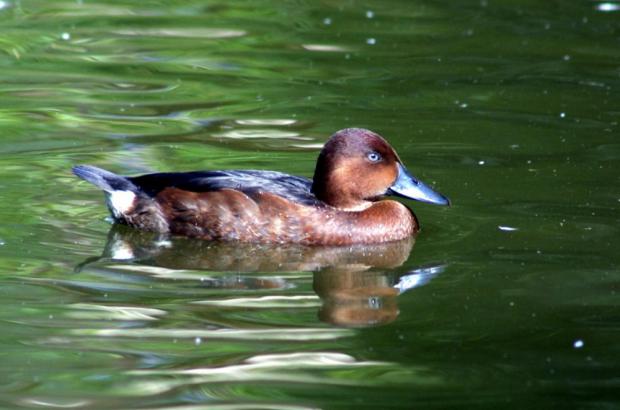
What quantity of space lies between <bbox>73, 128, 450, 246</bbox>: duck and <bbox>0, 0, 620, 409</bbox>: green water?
0.14 metres

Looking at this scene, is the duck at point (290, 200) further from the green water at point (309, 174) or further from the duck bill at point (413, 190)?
the green water at point (309, 174)

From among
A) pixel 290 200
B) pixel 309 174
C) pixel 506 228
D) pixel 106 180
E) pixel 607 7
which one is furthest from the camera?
pixel 607 7

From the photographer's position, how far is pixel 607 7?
50.3ft

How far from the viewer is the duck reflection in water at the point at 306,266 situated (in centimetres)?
733

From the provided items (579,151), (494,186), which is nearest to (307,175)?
(494,186)

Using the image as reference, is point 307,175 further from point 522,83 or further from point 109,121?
point 522,83

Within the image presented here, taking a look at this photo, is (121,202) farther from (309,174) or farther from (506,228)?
(506,228)

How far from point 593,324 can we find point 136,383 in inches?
90.9

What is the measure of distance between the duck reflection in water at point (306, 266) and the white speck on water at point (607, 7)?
7444 millimetres

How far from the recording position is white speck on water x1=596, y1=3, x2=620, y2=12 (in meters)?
15.2

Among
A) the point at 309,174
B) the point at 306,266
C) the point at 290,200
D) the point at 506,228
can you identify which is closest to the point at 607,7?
the point at 309,174

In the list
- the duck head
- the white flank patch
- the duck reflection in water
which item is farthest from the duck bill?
the white flank patch

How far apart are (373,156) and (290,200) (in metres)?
0.59

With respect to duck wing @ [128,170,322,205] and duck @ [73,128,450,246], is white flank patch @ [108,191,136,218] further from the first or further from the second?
duck wing @ [128,170,322,205]
